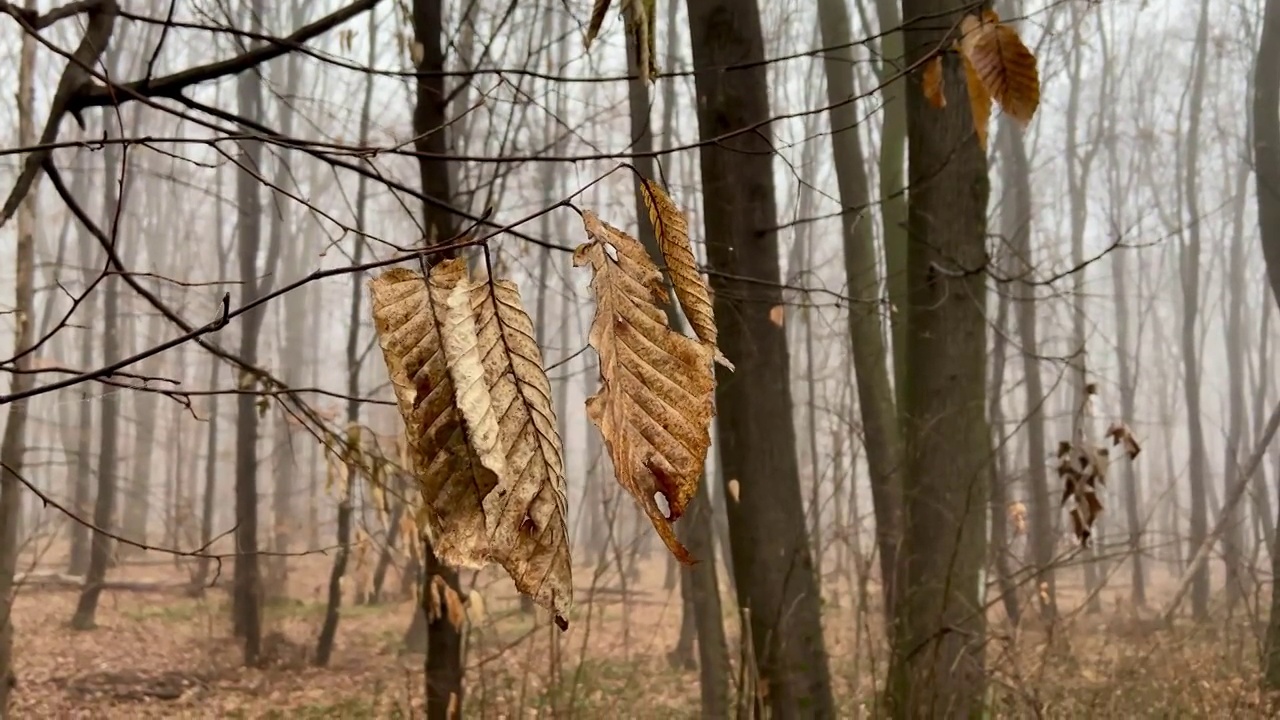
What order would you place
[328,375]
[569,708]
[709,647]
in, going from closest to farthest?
[569,708], [709,647], [328,375]

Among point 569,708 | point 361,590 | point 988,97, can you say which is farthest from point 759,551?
point 361,590

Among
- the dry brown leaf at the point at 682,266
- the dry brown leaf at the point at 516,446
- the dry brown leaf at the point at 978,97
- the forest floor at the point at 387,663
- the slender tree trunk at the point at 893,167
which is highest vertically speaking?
the slender tree trunk at the point at 893,167

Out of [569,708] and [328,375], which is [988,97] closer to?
[569,708]

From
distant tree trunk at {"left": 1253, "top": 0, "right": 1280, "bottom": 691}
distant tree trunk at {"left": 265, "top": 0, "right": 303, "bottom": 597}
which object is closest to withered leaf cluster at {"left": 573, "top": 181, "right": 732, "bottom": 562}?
distant tree trunk at {"left": 1253, "top": 0, "right": 1280, "bottom": 691}

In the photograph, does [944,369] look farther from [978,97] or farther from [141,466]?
[141,466]

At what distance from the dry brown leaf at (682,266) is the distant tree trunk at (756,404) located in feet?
7.39

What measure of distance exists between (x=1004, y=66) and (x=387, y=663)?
10024mm

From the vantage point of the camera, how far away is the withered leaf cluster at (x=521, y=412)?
24.5 inches

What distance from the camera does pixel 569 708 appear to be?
8.99 ft

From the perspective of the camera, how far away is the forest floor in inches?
201

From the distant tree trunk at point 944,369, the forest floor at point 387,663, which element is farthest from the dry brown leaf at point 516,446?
the forest floor at point 387,663

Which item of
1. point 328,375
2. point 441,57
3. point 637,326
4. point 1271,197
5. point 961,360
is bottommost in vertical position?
point 637,326

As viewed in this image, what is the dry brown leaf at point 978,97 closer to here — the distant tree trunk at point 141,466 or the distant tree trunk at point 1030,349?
the distant tree trunk at point 1030,349

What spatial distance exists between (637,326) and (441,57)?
3293 mm
